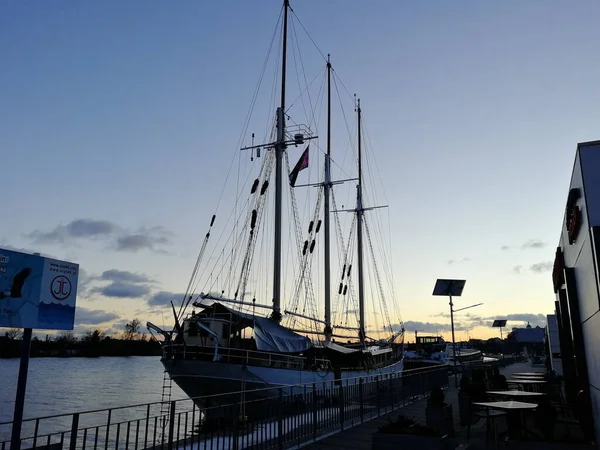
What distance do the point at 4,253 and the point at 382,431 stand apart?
7.68 meters

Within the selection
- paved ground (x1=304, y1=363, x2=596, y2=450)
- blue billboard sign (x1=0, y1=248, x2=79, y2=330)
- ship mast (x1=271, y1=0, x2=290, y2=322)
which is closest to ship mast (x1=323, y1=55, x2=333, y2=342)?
ship mast (x1=271, y1=0, x2=290, y2=322)

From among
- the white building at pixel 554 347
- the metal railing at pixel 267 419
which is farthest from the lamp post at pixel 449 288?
the metal railing at pixel 267 419

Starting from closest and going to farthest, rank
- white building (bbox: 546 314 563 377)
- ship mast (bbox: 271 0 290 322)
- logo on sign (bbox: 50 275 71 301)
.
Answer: logo on sign (bbox: 50 275 71 301)
ship mast (bbox: 271 0 290 322)
white building (bbox: 546 314 563 377)

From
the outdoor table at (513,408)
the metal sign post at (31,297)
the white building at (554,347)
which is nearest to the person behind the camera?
the metal sign post at (31,297)

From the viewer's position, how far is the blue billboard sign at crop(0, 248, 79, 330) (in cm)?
780

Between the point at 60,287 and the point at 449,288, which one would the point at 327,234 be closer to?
the point at 449,288

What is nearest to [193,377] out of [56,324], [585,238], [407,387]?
[407,387]

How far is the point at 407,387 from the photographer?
21.2 m

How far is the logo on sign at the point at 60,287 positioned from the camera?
341 inches

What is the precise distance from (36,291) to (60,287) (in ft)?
1.83

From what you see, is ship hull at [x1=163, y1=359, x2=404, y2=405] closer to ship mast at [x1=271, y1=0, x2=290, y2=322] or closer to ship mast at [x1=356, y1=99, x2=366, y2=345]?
ship mast at [x1=271, y1=0, x2=290, y2=322]

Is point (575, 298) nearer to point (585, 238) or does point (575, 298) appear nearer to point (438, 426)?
point (585, 238)

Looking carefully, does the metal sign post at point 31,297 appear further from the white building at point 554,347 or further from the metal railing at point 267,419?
the white building at point 554,347

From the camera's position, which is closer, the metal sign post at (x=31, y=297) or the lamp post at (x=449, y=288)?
the metal sign post at (x=31, y=297)
